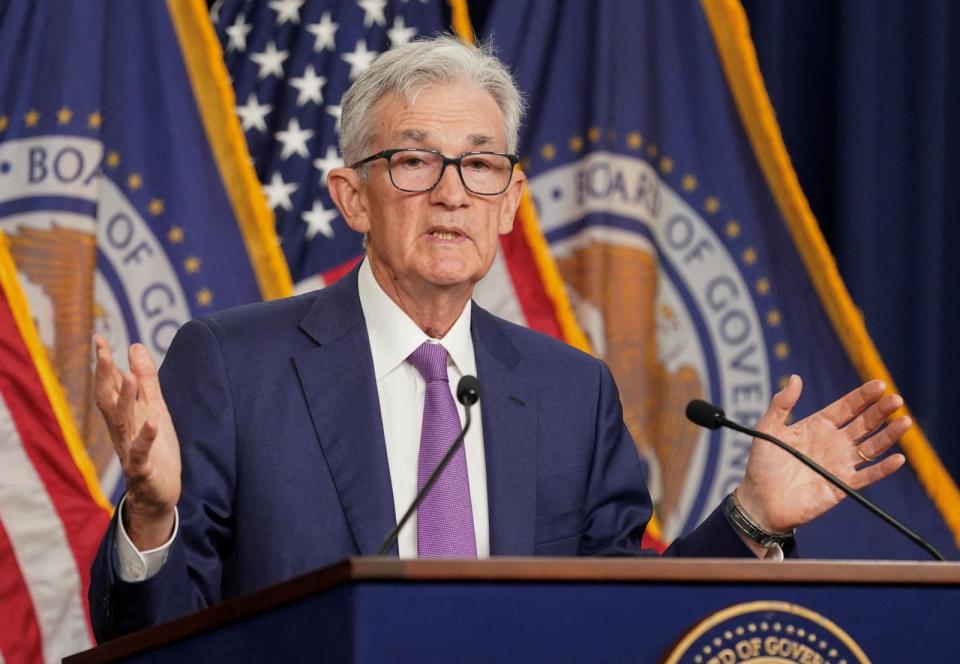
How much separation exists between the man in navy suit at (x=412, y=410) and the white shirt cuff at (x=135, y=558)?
0.17 ft

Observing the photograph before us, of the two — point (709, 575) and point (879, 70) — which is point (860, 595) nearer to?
point (709, 575)

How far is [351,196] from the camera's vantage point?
2789 mm

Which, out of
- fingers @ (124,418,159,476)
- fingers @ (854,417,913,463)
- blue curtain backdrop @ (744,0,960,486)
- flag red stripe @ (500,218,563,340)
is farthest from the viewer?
blue curtain backdrop @ (744,0,960,486)

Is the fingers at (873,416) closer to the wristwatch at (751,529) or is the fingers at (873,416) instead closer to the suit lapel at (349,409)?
the wristwatch at (751,529)

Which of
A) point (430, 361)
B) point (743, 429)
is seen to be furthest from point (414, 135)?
point (743, 429)

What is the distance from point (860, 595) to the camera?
5.50 ft

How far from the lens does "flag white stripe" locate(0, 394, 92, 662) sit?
141 inches

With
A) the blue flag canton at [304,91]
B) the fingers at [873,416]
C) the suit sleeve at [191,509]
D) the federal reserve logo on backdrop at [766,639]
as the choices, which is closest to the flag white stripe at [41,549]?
the blue flag canton at [304,91]

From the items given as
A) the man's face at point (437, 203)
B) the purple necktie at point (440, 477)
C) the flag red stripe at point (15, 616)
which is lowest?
the flag red stripe at point (15, 616)

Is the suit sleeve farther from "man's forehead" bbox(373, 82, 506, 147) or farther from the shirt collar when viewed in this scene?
"man's forehead" bbox(373, 82, 506, 147)

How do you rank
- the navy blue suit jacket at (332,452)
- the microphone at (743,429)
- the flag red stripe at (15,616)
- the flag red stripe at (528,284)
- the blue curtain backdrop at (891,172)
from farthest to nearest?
the blue curtain backdrop at (891,172), the flag red stripe at (528,284), the flag red stripe at (15,616), the navy blue suit jacket at (332,452), the microphone at (743,429)

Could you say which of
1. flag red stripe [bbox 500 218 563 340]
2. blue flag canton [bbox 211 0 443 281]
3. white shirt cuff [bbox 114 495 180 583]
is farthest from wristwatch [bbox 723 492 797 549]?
blue flag canton [bbox 211 0 443 281]

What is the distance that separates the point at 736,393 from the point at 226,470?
7.22ft

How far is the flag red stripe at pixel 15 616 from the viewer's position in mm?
3533
